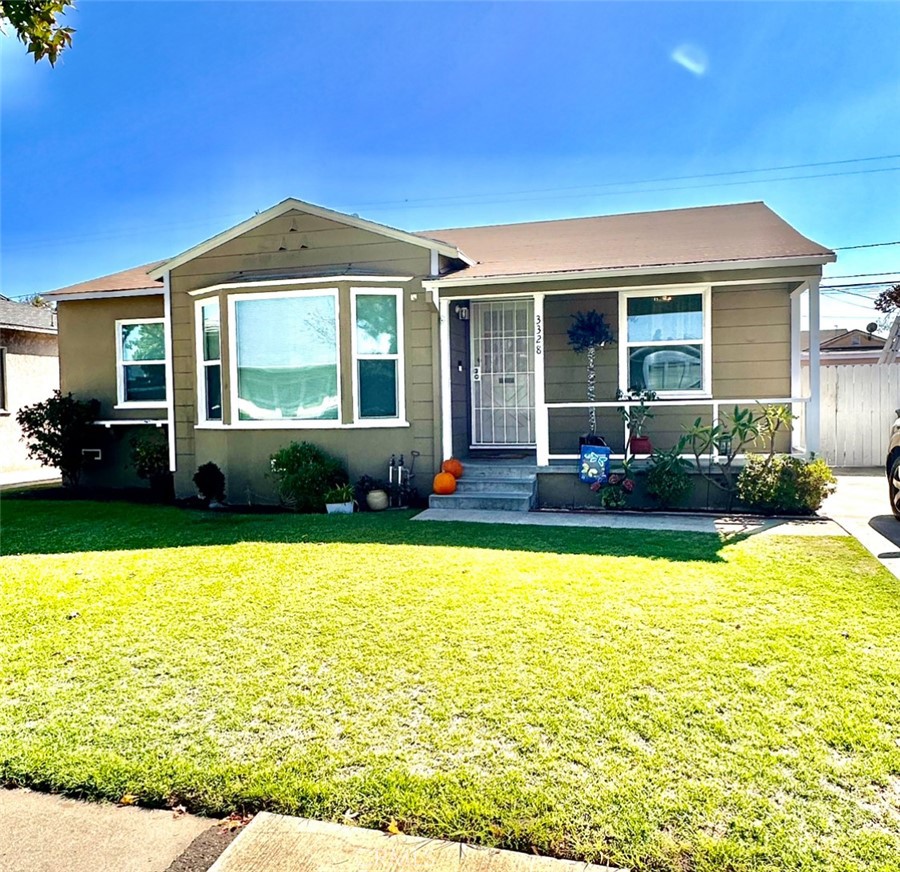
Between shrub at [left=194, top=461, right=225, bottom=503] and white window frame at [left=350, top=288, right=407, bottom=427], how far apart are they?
7.50 ft

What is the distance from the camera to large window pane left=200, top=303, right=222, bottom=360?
33.8ft

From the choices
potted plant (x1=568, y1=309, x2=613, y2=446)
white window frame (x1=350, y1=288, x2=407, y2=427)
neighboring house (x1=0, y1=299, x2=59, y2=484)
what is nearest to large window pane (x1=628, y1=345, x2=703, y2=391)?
potted plant (x1=568, y1=309, x2=613, y2=446)

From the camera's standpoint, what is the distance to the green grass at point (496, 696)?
2500 mm

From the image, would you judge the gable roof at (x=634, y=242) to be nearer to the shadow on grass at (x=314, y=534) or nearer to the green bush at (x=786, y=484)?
the green bush at (x=786, y=484)

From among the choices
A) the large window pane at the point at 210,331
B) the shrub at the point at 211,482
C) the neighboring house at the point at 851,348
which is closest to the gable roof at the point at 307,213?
the large window pane at the point at 210,331

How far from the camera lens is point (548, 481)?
9.25 m

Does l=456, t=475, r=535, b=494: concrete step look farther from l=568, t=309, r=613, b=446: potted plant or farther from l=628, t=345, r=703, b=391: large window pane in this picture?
l=628, t=345, r=703, b=391: large window pane

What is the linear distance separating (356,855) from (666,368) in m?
8.94

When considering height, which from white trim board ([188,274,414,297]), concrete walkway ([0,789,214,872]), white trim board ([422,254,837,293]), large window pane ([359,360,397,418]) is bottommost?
concrete walkway ([0,789,214,872])

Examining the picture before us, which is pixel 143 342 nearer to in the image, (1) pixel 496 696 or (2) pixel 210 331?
(2) pixel 210 331

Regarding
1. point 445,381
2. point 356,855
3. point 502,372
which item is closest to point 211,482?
point 445,381

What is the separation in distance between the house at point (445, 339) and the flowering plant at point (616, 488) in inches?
20.0

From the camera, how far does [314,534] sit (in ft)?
24.3

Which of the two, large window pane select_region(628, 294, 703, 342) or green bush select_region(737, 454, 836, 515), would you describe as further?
large window pane select_region(628, 294, 703, 342)
